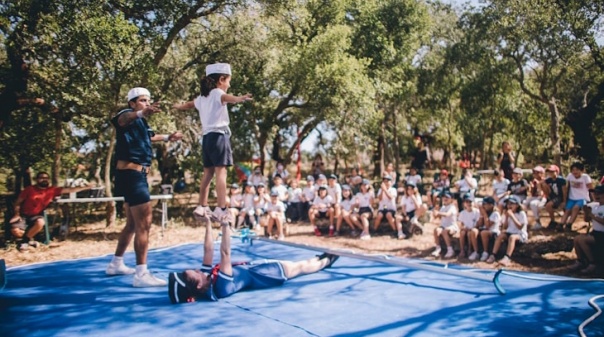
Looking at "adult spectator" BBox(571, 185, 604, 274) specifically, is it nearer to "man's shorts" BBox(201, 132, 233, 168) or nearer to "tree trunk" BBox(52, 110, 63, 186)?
"man's shorts" BBox(201, 132, 233, 168)

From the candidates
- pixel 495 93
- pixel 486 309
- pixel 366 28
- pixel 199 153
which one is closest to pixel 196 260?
pixel 486 309

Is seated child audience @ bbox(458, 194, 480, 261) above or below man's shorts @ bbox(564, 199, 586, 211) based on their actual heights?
below

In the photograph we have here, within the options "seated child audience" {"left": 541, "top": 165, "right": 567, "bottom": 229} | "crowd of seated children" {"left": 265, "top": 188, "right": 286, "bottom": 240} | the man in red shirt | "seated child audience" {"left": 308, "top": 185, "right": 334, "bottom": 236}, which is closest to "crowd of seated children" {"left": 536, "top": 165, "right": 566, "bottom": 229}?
"seated child audience" {"left": 541, "top": 165, "right": 567, "bottom": 229}

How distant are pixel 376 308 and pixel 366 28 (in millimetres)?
12040

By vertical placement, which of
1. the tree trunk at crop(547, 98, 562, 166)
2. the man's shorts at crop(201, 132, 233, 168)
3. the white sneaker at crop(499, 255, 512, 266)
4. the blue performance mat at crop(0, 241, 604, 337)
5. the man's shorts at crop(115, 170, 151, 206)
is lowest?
the blue performance mat at crop(0, 241, 604, 337)

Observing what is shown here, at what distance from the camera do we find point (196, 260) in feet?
19.1

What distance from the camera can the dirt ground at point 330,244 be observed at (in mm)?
5973

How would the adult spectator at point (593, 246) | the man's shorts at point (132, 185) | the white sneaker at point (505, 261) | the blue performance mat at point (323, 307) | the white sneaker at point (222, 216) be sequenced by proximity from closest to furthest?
the blue performance mat at point (323, 307)
the white sneaker at point (222, 216)
the man's shorts at point (132, 185)
the adult spectator at point (593, 246)
the white sneaker at point (505, 261)

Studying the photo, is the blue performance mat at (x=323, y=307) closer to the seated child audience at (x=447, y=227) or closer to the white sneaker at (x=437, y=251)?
the white sneaker at (x=437, y=251)

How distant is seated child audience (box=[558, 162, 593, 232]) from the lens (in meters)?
7.07

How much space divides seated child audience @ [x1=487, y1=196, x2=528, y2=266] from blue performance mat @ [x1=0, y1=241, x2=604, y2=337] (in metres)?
1.32

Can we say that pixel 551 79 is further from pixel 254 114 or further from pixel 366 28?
pixel 254 114

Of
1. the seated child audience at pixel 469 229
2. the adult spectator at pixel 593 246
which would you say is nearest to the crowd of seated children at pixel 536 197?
the seated child audience at pixel 469 229

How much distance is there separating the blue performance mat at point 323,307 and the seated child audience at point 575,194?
3162 millimetres
